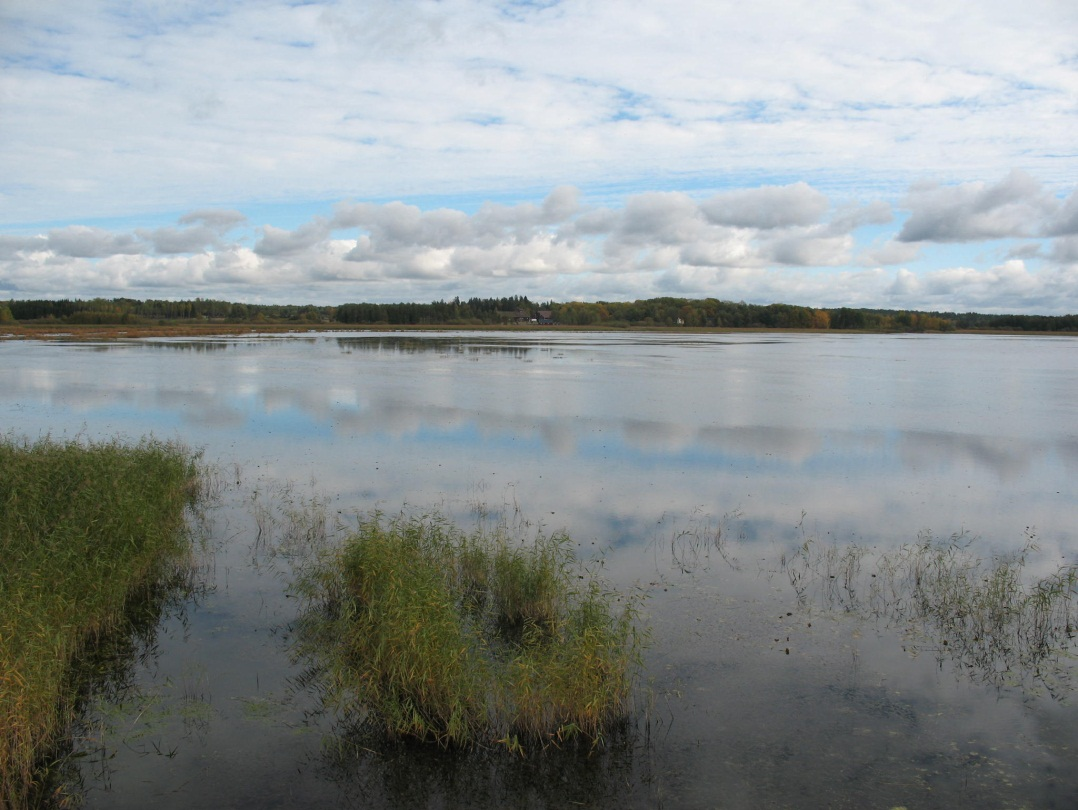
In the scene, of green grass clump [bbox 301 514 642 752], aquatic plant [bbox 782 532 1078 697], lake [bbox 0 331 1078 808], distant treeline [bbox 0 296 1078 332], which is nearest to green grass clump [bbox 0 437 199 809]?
lake [bbox 0 331 1078 808]

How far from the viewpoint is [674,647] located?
741 centimetres

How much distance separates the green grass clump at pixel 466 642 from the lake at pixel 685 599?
0.25 metres

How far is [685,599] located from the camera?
8539 millimetres

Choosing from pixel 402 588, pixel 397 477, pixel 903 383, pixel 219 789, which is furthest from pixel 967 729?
pixel 903 383

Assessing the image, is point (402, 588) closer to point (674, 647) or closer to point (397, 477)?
point (674, 647)

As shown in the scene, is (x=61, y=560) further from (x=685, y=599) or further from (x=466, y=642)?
(x=685, y=599)

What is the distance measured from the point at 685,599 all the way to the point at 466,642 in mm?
2712

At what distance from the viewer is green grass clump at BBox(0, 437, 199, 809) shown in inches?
216

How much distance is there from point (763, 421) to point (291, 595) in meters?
15.4

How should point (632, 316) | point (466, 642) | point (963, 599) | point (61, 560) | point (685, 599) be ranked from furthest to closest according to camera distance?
point (632, 316) < point (685, 599) < point (963, 599) < point (61, 560) < point (466, 642)

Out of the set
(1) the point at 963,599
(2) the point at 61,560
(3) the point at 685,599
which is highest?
(2) the point at 61,560

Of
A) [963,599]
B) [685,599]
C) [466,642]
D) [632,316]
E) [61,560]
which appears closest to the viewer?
[466,642]

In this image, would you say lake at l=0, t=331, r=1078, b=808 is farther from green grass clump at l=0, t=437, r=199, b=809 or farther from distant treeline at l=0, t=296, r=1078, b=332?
distant treeline at l=0, t=296, r=1078, b=332

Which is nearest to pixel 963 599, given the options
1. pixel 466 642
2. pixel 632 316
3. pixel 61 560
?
pixel 466 642
